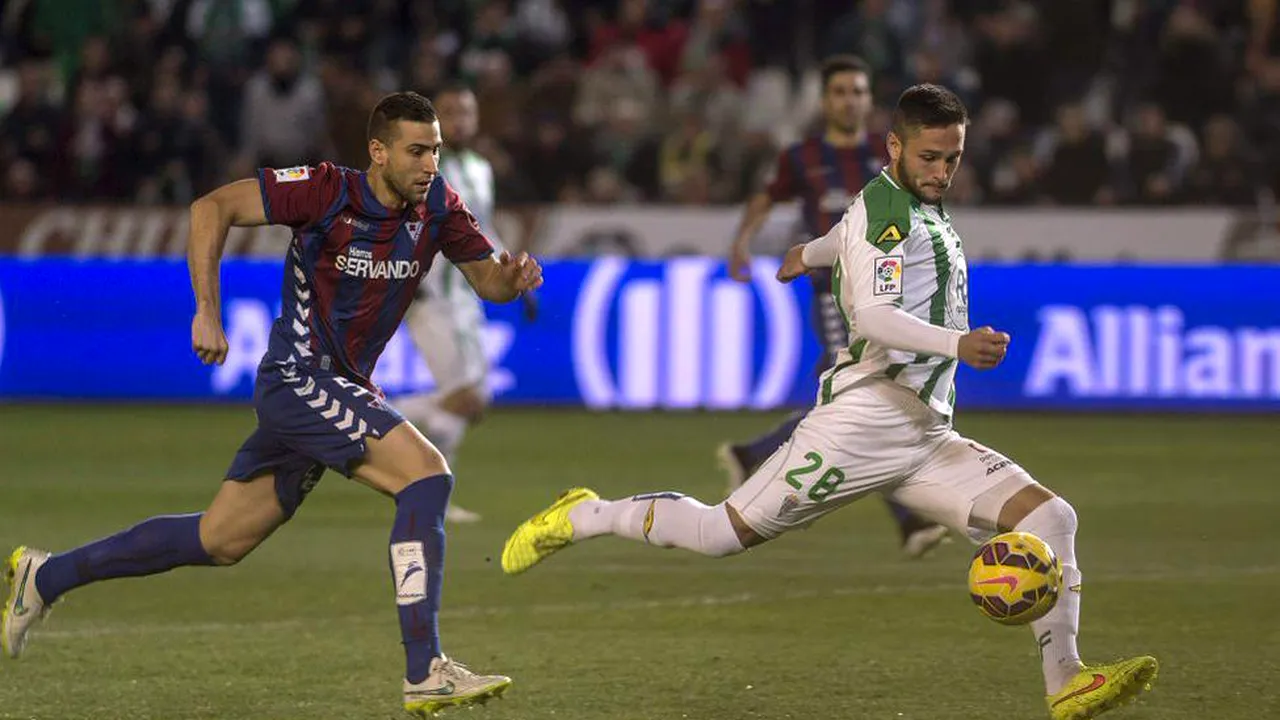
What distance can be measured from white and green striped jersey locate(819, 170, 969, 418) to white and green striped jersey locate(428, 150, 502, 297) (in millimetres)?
4859

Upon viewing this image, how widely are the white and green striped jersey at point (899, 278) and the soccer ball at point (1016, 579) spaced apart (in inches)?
22.9


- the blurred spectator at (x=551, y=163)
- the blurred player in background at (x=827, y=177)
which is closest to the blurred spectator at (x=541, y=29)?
the blurred spectator at (x=551, y=163)

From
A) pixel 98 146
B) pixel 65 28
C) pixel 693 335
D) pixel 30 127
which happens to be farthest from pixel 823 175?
pixel 65 28

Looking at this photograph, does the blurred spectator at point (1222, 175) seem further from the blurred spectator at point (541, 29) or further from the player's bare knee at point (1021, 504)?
the player's bare knee at point (1021, 504)

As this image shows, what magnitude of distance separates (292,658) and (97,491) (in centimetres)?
522

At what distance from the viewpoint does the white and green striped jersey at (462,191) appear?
37.8ft

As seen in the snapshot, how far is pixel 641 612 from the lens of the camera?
856cm

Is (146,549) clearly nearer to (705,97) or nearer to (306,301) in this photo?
(306,301)

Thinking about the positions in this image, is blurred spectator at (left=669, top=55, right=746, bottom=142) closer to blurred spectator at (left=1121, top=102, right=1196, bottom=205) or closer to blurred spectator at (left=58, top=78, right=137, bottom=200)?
blurred spectator at (left=1121, top=102, right=1196, bottom=205)

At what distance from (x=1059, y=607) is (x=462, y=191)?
5801 mm

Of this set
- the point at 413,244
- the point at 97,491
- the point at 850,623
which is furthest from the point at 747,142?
the point at 413,244

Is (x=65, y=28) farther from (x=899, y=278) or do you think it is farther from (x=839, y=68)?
(x=899, y=278)

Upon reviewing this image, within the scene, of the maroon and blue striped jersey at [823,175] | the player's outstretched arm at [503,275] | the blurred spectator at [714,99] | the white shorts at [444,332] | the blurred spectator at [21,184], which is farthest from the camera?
the blurred spectator at [21,184]

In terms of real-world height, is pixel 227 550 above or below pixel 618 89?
below
